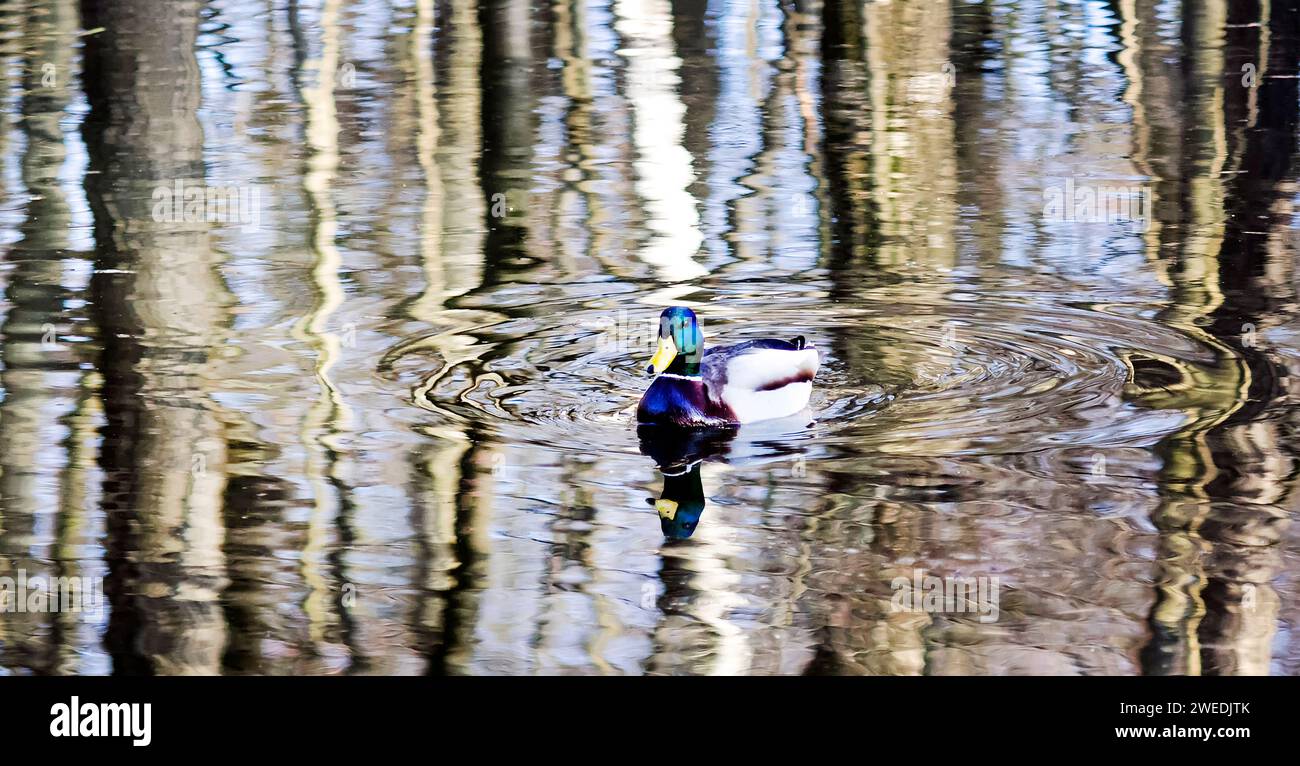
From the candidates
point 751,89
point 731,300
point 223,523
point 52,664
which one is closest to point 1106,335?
point 731,300

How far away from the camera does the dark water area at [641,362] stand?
6461 millimetres

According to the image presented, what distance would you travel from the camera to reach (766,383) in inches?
322

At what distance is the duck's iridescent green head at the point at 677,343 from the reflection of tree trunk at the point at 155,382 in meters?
1.69

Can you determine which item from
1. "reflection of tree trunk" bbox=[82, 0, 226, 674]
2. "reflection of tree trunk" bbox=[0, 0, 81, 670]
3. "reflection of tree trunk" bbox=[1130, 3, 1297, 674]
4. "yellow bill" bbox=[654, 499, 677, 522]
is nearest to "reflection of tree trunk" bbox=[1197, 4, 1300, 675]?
"reflection of tree trunk" bbox=[1130, 3, 1297, 674]

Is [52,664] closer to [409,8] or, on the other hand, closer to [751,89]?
[751,89]

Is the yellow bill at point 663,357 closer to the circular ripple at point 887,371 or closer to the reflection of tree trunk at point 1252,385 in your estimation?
the circular ripple at point 887,371

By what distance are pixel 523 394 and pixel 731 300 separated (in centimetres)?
180

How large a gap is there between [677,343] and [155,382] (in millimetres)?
2385

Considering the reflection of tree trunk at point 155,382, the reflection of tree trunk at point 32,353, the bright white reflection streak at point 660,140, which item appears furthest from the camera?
the bright white reflection streak at point 660,140

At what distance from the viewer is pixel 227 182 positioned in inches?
512

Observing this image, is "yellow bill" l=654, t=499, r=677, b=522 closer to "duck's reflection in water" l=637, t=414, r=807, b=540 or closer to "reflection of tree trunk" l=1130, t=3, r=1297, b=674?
"duck's reflection in water" l=637, t=414, r=807, b=540

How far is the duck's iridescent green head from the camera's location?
8094 mm

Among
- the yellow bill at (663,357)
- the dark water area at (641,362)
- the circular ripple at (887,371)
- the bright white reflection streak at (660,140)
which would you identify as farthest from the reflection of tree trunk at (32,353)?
the bright white reflection streak at (660,140)

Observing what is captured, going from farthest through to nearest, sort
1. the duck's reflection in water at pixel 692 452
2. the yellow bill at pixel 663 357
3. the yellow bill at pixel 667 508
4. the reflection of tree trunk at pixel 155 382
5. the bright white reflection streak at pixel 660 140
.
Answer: the bright white reflection streak at pixel 660 140 → the yellow bill at pixel 663 357 → the duck's reflection in water at pixel 692 452 → the yellow bill at pixel 667 508 → the reflection of tree trunk at pixel 155 382
